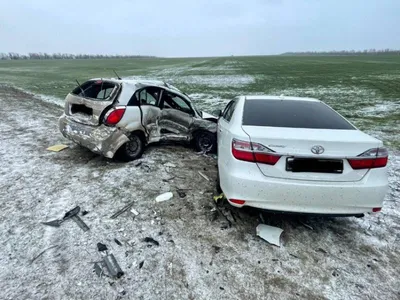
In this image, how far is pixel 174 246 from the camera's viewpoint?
10.3 ft

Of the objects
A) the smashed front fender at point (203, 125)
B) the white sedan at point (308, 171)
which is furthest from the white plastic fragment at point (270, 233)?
the smashed front fender at point (203, 125)

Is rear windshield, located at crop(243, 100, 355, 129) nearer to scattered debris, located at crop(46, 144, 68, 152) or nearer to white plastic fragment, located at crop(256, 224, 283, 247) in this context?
white plastic fragment, located at crop(256, 224, 283, 247)

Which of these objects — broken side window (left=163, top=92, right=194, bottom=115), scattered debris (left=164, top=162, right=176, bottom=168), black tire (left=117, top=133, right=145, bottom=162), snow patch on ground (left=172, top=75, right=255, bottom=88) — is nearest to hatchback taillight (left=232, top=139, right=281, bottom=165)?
scattered debris (left=164, top=162, right=176, bottom=168)

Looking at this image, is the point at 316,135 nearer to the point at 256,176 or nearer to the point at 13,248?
the point at 256,176

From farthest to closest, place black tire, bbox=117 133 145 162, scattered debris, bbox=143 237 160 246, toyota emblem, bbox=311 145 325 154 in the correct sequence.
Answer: black tire, bbox=117 133 145 162, scattered debris, bbox=143 237 160 246, toyota emblem, bbox=311 145 325 154

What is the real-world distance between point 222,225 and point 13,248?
2319 millimetres

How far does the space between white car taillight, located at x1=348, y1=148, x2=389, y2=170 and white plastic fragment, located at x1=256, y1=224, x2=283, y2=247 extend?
115cm

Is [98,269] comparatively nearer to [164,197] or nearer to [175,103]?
[164,197]

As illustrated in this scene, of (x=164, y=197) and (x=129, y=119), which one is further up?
(x=129, y=119)

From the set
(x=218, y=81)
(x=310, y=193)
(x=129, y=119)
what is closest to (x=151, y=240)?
(x=310, y=193)

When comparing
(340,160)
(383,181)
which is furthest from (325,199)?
(383,181)

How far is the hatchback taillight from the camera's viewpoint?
116 inches

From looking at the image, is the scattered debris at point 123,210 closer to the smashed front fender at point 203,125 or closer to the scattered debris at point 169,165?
the scattered debris at point 169,165

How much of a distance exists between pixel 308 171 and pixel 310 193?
0.23 m
